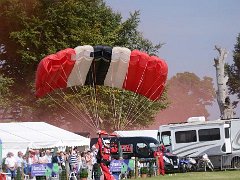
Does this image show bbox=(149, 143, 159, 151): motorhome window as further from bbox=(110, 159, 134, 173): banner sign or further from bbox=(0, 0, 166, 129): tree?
bbox=(0, 0, 166, 129): tree

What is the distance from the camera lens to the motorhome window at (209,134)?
39.6 m

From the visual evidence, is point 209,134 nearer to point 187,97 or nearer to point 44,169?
point 44,169

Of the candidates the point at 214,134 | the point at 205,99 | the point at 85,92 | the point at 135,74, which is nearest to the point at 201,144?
the point at 214,134

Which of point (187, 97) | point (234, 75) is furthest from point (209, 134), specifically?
point (187, 97)

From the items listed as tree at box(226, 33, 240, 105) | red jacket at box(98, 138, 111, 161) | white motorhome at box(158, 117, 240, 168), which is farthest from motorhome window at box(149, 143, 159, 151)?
tree at box(226, 33, 240, 105)

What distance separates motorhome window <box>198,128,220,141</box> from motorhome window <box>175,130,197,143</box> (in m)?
0.39

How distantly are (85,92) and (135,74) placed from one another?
18125 millimetres

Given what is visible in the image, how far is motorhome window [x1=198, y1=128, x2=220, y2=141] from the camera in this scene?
39.6 m

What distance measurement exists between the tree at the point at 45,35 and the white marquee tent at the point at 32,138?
15.0 metres

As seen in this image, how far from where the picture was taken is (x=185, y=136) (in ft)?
134

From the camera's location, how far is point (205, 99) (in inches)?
7840

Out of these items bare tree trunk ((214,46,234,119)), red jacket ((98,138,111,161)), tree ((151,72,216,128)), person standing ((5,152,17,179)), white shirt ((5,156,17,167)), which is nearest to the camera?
red jacket ((98,138,111,161))

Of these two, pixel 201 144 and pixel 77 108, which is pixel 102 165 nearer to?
pixel 201 144

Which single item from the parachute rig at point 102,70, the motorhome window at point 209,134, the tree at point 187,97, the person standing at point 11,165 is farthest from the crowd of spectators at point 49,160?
the tree at point 187,97
